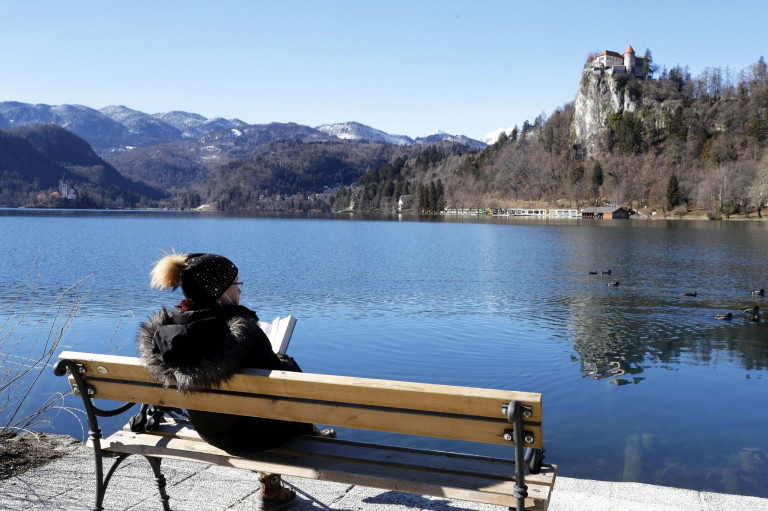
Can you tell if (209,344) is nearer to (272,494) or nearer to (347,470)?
(347,470)

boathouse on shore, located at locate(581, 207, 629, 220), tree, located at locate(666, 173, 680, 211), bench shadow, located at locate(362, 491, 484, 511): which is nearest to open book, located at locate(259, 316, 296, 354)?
bench shadow, located at locate(362, 491, 484, 511)

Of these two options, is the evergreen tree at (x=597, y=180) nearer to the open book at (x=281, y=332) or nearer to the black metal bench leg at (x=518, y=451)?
the open book at (x=281, y=332)

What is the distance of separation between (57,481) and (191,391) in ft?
7.42

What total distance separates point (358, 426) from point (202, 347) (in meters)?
1.00

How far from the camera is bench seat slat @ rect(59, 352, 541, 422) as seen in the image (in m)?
3.14

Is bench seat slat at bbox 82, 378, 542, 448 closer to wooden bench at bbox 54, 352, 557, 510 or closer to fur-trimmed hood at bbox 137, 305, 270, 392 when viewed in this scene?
wooden bench at bbox 54, 352, 557, 510

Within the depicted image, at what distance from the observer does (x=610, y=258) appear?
4194cm

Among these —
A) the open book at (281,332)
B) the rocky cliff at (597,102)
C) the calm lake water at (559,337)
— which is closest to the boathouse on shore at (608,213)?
the rocky cliff at (597,102)

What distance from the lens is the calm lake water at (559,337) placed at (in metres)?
8.58

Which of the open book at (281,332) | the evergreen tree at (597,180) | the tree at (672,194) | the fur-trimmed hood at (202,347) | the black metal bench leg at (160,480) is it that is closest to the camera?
the fur-trimmed hood at (202,347)

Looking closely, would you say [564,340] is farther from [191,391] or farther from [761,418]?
[191,391]

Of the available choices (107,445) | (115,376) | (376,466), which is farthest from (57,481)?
(376,466)

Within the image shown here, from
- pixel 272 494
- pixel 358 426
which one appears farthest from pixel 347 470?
pixel 272 494

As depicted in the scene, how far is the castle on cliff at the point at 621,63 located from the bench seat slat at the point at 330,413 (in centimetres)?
20520
